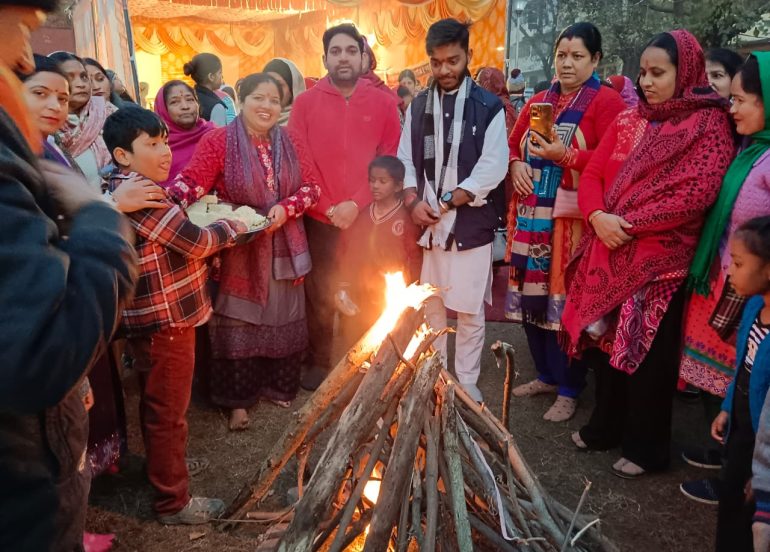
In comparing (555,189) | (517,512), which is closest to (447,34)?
(555,189)

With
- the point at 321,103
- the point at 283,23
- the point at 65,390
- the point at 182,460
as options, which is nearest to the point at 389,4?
the point at 283,23

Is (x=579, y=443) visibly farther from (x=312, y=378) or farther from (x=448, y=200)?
(x=312, y=378)

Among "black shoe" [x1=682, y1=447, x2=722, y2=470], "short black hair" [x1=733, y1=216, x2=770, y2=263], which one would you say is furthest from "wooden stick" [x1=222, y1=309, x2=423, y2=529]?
"black shoe" [x1=682, y1=447, x2=722, y2=470]

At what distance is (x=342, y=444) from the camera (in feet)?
5.62

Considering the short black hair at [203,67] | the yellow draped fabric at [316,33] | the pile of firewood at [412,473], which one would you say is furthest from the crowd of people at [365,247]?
the yellow draped fabric at [316,33]

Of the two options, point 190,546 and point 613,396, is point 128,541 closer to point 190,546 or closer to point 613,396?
point 190,546

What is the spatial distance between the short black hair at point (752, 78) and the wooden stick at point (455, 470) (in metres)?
1.87

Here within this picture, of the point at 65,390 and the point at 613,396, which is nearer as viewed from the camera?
the point at 65,390

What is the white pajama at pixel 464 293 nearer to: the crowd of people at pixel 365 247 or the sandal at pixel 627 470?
the crowd of people at pixel 365 247

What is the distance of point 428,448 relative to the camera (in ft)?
5.59

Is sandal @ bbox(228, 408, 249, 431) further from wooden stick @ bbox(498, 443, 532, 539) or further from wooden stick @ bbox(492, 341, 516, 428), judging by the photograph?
wooden stick @ bbox(498, 443, 532, 539)

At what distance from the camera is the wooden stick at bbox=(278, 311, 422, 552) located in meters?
1.62

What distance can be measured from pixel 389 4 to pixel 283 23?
6242mm

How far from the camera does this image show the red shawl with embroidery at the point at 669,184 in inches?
104
